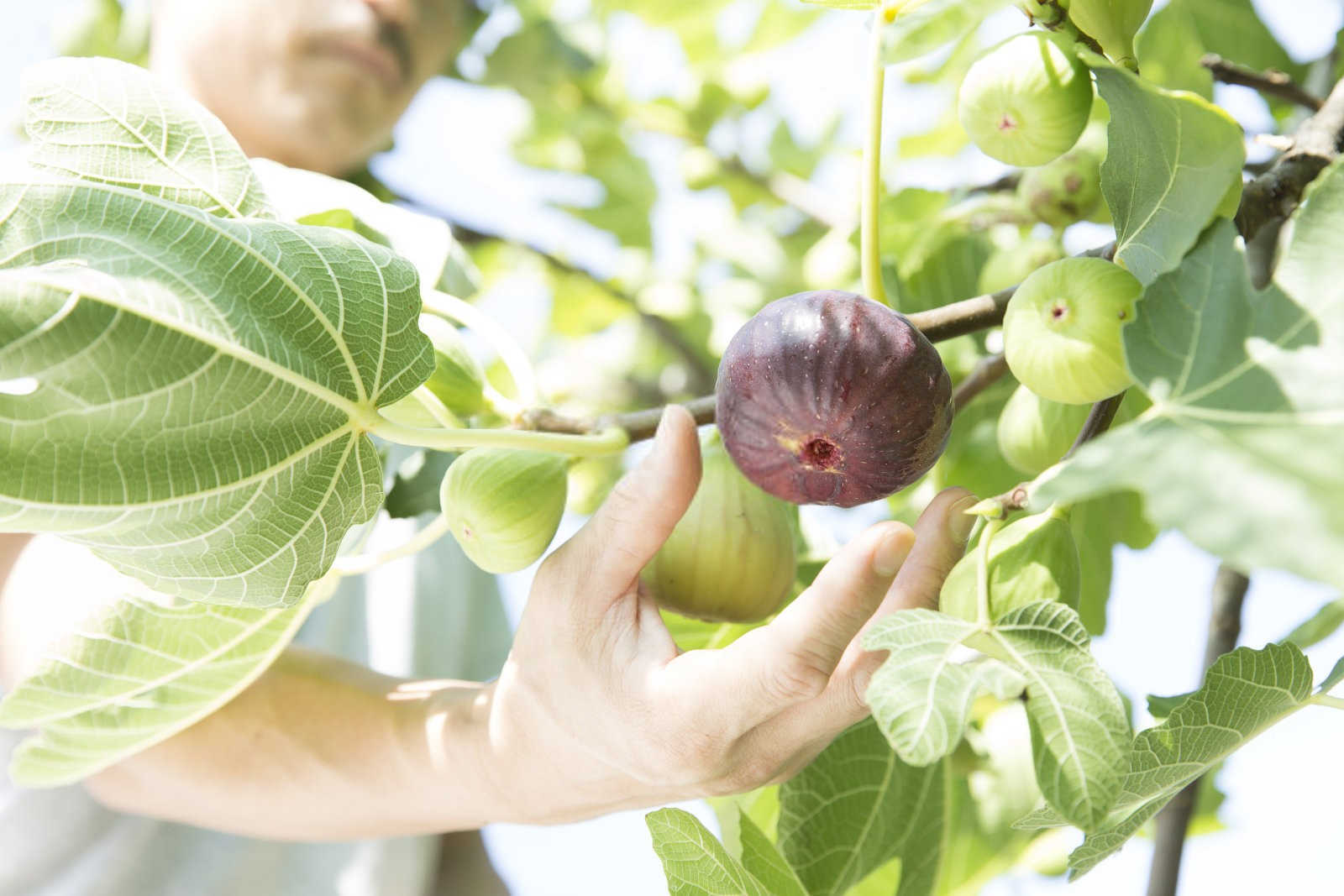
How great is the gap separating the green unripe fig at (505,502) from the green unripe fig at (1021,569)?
264 millimetres

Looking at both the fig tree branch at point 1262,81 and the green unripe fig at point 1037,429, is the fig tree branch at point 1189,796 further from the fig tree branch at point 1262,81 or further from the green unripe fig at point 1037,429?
the fig tree branch at point 1262,81

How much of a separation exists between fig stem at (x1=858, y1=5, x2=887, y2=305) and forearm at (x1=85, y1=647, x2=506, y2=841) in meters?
0.53

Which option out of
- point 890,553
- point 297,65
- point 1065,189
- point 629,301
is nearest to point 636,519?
point 890,553

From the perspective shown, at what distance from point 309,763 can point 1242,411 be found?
3.07ft

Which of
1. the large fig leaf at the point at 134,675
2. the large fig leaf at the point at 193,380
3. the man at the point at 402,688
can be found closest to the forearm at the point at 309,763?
the man at the point at 402,688

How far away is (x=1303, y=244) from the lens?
0.50 meters

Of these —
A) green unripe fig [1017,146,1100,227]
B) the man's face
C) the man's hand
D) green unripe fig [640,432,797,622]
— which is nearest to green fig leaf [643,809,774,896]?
the man's hand

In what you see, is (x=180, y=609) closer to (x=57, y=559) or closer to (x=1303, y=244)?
(x=57, y=559)

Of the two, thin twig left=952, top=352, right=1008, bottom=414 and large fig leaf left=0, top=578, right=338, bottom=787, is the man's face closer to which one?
large fig leaf left=0, top=578, right=338, bottom=787

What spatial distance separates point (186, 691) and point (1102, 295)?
746 mm

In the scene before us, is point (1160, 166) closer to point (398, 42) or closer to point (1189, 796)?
point (1189, 796)

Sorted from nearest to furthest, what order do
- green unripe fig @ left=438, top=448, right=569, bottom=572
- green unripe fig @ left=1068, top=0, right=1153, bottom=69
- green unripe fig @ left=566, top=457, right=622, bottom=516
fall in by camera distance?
green unripe fig @ left=1068, top=0, right=1153, bottom=69
green unripe fig @ left=438, top=448, right=569, bottom=572
green unripe fig @ left=566, top=457, right=622, bottom=516

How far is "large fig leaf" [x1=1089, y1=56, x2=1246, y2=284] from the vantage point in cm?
59

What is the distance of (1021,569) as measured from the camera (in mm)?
604
